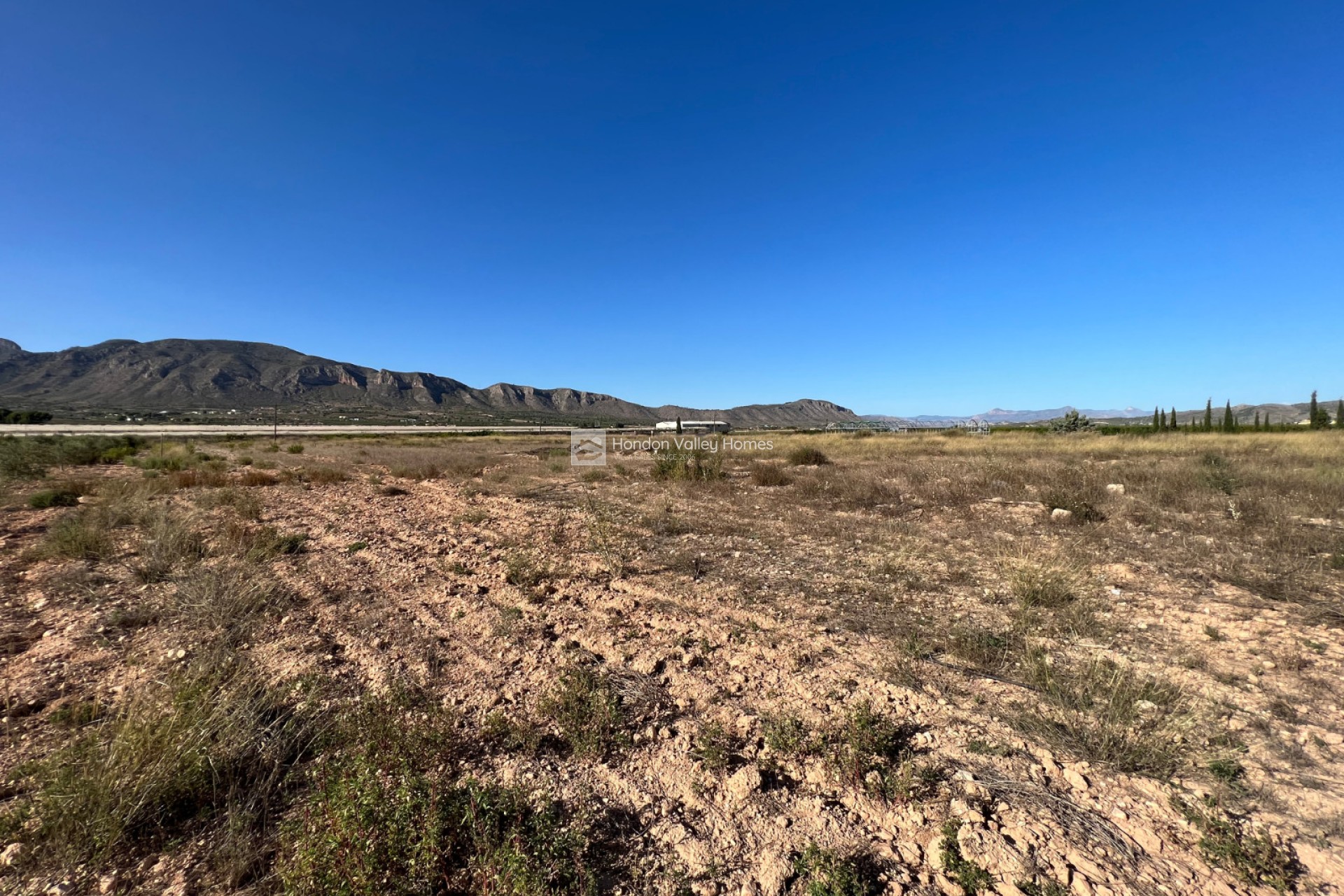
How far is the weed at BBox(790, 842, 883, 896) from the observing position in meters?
2.02

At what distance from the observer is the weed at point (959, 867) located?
207cm

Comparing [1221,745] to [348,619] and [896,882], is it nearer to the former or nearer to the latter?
[896,882]

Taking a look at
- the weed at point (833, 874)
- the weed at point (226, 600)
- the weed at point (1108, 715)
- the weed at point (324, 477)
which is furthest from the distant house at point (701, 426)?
the weed at point (833, 874)

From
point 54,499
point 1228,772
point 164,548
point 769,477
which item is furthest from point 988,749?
point 54,499

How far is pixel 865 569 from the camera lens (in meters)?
6.22

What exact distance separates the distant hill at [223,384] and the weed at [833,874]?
307 feet

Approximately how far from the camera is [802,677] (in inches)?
145

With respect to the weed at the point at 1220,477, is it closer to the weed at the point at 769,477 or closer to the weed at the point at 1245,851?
the weed at the point at 769,477

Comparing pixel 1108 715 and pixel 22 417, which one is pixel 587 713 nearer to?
pixel 1108 715

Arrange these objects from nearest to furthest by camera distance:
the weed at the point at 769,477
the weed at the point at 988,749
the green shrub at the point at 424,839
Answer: the green shrub at the point at 424,839 < the weed at the point at 988,749 < the weed at the point at 769,477

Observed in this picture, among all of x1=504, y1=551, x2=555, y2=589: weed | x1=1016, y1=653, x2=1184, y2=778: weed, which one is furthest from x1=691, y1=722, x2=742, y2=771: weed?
x1=504, y1=551, x2=555, y2=589: weed

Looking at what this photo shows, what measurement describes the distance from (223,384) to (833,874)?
150 metres

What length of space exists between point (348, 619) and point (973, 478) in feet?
47.4

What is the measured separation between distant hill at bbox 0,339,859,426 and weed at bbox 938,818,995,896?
308 feet
